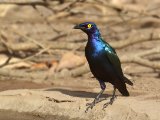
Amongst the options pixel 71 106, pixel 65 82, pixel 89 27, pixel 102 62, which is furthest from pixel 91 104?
pixel 65 82

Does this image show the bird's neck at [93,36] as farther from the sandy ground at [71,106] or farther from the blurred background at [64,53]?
the blurred background at [64,53]

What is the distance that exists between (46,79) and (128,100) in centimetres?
352

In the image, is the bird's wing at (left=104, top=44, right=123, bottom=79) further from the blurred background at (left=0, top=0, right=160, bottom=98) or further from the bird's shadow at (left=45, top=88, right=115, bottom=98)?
the blurred background at (left=0, top=0, right=160, bottom=98)

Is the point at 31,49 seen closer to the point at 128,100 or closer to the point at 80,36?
the point at 80,36

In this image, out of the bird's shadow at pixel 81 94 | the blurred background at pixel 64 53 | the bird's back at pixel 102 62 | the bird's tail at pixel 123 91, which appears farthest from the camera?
the blurred background at pixel 64 53

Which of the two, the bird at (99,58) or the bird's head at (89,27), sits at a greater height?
the bird's head at (89,27)

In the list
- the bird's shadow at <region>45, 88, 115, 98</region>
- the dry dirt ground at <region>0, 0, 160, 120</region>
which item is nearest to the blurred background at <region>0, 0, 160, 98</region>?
the dry dirt ground at <region>0, 0, 160, 120</region>

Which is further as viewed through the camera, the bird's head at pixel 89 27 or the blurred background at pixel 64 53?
the blurred background at pixel 64 53

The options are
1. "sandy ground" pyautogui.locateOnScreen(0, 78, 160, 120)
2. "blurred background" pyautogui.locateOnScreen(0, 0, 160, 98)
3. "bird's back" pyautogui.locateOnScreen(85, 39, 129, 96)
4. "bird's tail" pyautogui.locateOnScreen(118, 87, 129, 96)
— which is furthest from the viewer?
"blurred background" pyautogui.locateOnScreen(0, 0, 160, 98)

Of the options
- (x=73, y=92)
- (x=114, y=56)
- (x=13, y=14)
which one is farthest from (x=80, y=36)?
(x=114, y=56)

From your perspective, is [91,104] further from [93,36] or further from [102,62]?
[93,36]

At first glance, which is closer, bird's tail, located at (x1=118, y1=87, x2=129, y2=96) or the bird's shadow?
bird's tail, located at (x1=118, y1=87, x2=129, y2=96)

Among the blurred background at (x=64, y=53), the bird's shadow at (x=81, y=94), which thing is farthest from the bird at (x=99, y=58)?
the blurred background at (x=64, y=53)

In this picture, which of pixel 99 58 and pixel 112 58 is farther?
pixel 112 58
